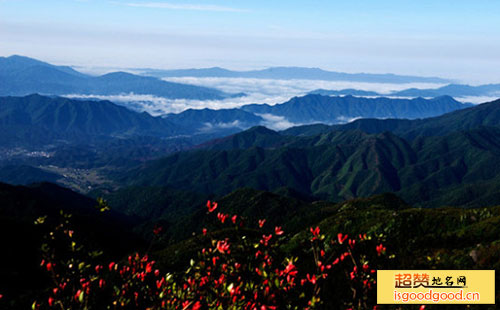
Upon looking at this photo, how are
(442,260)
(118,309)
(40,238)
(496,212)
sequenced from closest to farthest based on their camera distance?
(118,309) → (442,260) → (496,212) → (40,238)

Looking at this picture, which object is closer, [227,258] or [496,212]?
[227,258]

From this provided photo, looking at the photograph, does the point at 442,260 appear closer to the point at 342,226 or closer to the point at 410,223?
the point at 410,223

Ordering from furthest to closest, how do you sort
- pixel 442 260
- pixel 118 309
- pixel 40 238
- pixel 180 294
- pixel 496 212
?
1. pixel 40 238
2. pixel 496 212
3. pixel 442 260
4. pixel 118 309
5. pixel 180 294

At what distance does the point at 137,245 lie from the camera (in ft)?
599

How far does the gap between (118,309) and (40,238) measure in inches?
4656

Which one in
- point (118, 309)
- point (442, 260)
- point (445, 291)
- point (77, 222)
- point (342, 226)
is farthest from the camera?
point (77, 222)

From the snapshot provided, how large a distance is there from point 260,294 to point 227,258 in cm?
185

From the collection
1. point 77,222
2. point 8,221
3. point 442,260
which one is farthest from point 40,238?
point 442,260

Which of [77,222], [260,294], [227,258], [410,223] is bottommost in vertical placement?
[77,222]

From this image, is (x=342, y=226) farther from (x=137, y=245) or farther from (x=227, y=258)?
(x=137, y=245)

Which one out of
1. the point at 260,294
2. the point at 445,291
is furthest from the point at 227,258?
the point at 445,291

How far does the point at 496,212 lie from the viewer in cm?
5806

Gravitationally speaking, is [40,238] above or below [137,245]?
above

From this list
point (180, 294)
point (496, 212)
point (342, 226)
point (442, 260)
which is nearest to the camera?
point (180, 294)
